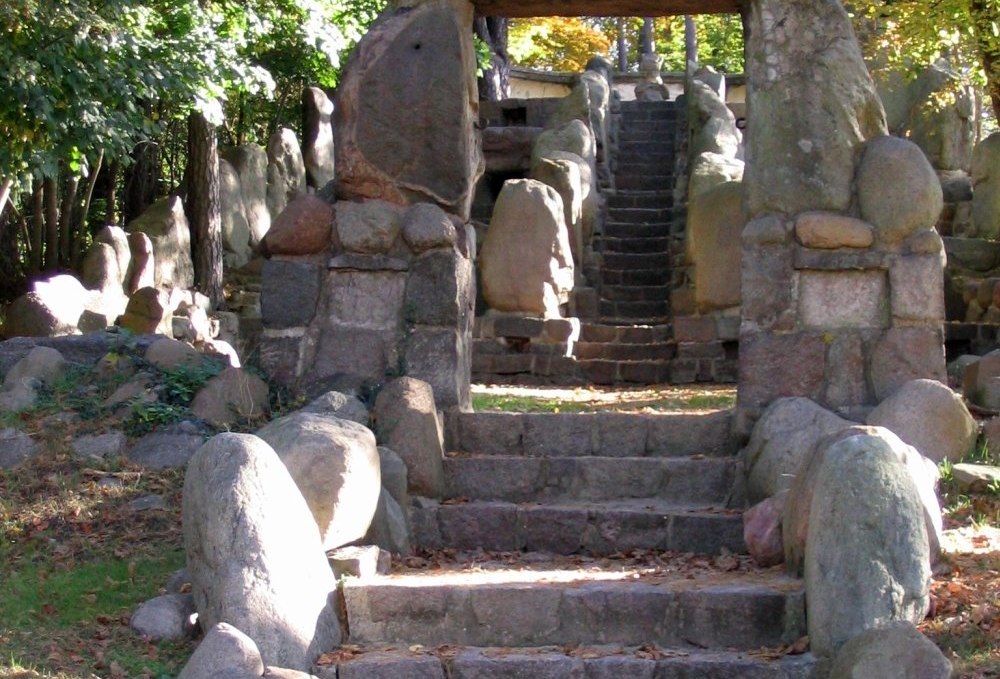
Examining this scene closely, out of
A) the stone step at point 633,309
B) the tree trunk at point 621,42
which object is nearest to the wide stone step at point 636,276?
the stone step at point 633,309

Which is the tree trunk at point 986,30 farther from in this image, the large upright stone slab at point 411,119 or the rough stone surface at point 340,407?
the rough stone surface at point 340,407

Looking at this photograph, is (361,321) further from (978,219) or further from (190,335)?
(978,219)

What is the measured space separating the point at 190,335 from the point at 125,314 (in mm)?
630

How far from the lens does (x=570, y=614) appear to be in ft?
16.9

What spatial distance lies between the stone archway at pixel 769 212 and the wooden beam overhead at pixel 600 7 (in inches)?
0.9

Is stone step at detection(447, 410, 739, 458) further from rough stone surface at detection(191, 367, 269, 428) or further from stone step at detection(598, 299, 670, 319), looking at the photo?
stone step at detection(598, 299, 670, 319)

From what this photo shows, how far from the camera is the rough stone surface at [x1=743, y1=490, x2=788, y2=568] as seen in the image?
562 cm

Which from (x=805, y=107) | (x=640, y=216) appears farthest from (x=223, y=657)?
(x=640, y=216)

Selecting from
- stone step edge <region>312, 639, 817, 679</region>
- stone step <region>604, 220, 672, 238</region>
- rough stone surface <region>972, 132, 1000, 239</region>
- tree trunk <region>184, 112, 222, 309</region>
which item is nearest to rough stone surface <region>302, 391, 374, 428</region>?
stone step edge <region>312, 639, 817, 679</region>

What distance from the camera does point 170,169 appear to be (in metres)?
19.0

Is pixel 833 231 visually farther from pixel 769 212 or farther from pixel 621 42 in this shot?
pixel 621 42

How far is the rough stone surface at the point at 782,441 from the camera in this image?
6051mm

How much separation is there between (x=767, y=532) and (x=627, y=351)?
6403mm

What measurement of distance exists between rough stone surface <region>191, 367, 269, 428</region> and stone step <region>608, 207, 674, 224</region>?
9.72 m
